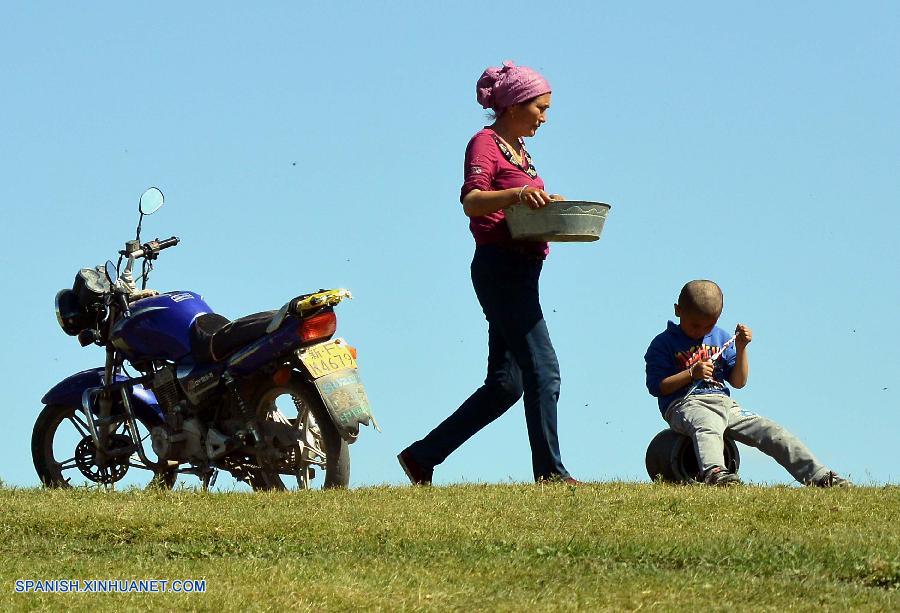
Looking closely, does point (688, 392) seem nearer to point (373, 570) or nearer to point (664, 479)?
point (664, 479)

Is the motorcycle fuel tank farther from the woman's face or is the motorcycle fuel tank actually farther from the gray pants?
the gray pants

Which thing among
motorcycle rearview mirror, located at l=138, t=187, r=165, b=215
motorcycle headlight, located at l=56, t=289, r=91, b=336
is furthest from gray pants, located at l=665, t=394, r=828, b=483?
motorcycle headlight, located at l=56, t=289, r=91, b=336

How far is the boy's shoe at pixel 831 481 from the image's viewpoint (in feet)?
32.5

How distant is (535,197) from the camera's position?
30.9 feet

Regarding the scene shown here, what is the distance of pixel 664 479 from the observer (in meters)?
10.5

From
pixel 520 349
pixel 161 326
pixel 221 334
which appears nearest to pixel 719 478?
pixel 520 349

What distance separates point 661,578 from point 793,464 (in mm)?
3247

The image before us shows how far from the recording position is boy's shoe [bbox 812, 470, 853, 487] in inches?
390

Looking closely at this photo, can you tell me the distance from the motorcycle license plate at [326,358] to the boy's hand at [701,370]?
2.12m

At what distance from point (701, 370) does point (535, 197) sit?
1.60m

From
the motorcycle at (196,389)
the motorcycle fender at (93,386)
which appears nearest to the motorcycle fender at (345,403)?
the motorcycle at (196,389)

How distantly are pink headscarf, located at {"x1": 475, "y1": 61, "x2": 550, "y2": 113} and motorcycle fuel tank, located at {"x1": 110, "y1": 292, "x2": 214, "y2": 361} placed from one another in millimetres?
2633

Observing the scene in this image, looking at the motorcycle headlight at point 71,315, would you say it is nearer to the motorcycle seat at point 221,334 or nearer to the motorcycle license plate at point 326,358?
the motorcycle seat at point 221,334

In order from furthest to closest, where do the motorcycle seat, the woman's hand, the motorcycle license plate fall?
the motorcycle seat, the motorcycle license plate, the woman's hand
